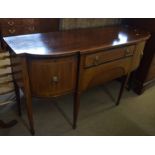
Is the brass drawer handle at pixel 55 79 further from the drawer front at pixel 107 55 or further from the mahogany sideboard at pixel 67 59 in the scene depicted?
the drawer front at pixel 107 55

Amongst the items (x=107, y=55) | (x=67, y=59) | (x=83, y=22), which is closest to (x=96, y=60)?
(x=107, y=55)

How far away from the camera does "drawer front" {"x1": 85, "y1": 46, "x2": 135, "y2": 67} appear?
1289mm

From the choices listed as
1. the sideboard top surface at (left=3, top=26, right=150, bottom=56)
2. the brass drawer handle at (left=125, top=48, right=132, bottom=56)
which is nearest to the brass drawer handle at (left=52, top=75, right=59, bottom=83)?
the sideboard top surface at (left=3, top=26, right=150, bottom=56)

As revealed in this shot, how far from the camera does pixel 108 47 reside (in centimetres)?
134

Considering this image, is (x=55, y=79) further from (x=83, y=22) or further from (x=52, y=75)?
(x=83, y=22)

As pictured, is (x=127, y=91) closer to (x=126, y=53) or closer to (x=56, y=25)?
(x=126, y=53)

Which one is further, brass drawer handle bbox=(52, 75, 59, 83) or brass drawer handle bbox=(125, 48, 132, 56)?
brass drawer handle bbox=(125, 48, 132, 56)

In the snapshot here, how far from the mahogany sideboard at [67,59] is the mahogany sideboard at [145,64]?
14.8 inches

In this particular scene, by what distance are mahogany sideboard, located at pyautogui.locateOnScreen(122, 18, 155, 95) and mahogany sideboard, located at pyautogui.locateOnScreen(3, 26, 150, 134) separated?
375mm

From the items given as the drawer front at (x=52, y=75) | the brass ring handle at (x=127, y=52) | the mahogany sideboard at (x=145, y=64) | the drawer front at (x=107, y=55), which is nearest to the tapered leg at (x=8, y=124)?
the drawer front at (x=52, y=75)

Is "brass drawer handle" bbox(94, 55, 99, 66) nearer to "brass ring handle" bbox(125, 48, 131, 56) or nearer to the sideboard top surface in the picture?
the sideboard top surface
